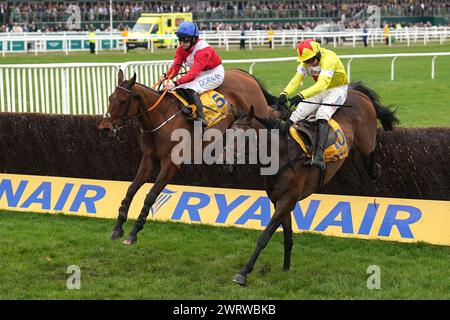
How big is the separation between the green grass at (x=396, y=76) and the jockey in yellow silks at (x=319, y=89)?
548 centimetres

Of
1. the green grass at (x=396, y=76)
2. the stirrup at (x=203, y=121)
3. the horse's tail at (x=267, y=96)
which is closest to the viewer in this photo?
the stirrup at (x=203, y=121)

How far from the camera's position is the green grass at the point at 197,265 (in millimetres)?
6133

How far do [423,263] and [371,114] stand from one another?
1511 millimetres

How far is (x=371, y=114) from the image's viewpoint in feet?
25.3

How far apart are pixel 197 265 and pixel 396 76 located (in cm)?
1453

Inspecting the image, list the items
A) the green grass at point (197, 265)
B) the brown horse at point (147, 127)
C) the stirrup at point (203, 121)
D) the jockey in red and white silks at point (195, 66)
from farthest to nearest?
the jockey in red and white silks at point (195, 66) → the stirrup at point (203, 121) → the brown horse at point (147, 127) → the green grass at point (197, 265)

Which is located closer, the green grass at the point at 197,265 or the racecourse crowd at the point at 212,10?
the green grass at the point at 197,265

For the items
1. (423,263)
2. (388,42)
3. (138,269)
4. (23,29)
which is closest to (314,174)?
(423,263)

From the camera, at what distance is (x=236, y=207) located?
27.5 feet

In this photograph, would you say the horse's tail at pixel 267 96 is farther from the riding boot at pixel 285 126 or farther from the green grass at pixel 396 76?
the green grass at pixel 396 76

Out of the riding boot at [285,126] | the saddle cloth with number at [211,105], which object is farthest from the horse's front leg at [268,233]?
the saddle cloth with number at [211,105]

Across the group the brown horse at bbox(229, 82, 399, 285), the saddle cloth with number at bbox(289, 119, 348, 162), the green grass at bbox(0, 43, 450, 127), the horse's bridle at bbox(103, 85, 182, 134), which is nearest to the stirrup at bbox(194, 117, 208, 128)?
the horse's bridle at bbox(103, 85, 182, 134)

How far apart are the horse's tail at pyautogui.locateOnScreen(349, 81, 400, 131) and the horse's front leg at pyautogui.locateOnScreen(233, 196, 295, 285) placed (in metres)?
1.76
